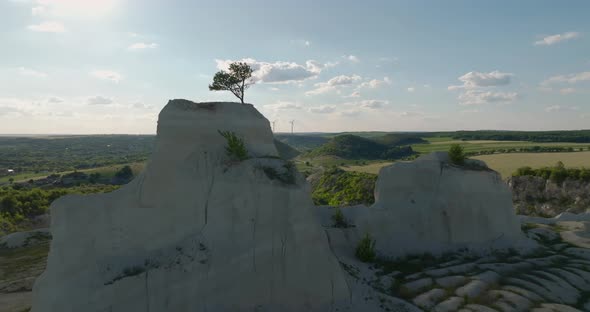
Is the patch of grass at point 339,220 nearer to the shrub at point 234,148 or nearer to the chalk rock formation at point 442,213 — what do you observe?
the chalk rock formation at point 442,213

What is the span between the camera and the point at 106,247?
53.0 feet

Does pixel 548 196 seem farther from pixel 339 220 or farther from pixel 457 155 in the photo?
pixel 339 220

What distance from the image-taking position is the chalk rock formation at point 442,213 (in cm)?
2462

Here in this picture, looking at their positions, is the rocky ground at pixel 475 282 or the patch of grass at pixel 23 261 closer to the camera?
the rocky ground at pixel 475 282

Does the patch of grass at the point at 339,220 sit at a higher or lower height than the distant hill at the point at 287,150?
lower

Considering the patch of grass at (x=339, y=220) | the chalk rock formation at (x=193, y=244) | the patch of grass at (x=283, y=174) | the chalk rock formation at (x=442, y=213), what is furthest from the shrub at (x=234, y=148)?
the chalk rock formation at (x=442, y=213)

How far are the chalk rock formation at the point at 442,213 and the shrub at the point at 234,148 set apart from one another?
1147cm

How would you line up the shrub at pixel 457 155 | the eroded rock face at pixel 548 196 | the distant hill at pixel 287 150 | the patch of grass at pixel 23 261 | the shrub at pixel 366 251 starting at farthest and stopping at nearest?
the eroded rock face at pixel 548 196 < the distant hill at pixel 287 150 < the patch of grass at pixel 23 261 < the shrub at pixel 457 155 < the shrub at pixel 366 251

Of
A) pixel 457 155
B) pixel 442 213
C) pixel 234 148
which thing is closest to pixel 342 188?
pixel 457 155

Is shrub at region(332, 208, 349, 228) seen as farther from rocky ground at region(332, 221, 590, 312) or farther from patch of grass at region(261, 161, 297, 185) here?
patch of grass at region(261, 161, 297, 185)

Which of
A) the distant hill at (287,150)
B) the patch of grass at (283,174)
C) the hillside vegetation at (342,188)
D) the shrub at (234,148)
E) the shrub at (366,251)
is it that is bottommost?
the hillside vegetation at (342,188)

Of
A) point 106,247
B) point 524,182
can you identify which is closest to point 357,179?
point 524,182

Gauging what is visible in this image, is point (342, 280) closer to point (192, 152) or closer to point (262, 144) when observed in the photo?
point (262, 144)

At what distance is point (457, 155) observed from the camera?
26406 millimetres
